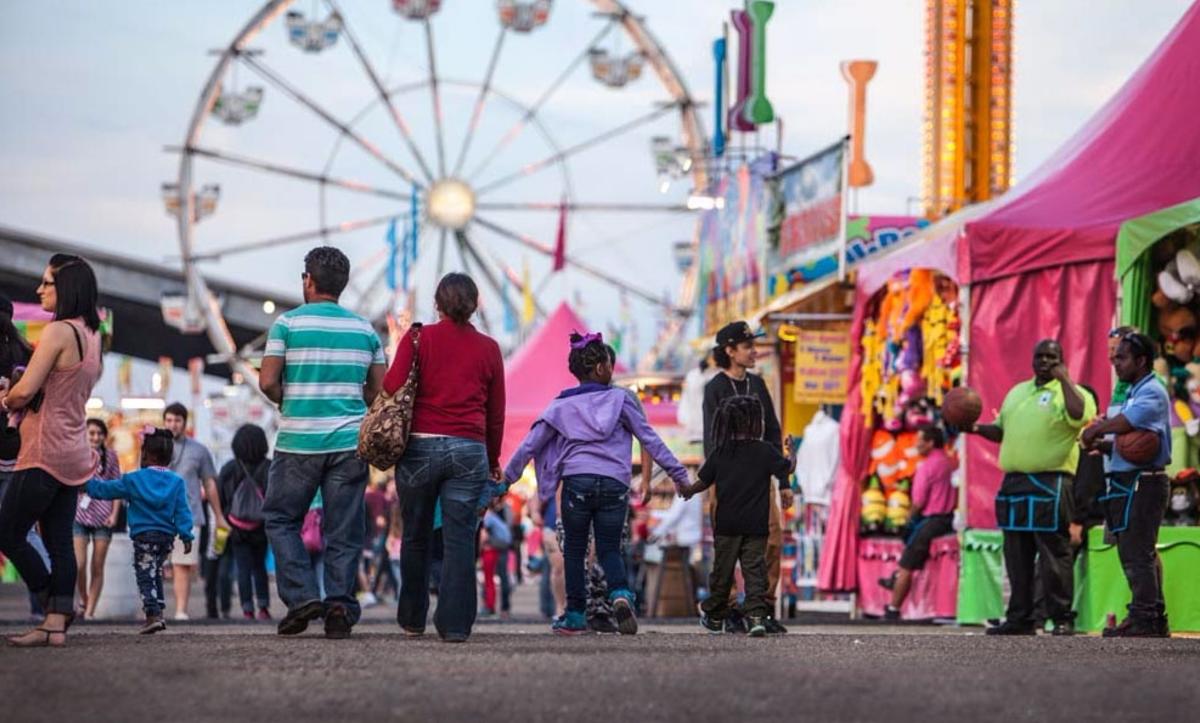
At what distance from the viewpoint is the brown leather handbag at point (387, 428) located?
9422 millimetres

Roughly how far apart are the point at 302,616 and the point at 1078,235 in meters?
6.60

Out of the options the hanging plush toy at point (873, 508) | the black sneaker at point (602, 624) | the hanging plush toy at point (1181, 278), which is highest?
the hanging plush toy at point (1181, 278)

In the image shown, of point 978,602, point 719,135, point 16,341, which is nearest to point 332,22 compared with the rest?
point 719,135

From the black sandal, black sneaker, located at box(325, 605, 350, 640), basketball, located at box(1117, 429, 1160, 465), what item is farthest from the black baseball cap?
the black sandal

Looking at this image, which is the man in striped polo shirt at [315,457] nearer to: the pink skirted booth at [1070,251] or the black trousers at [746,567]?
the black trousers at [746,567]

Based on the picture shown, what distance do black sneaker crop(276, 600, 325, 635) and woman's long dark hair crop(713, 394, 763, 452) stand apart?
265cm

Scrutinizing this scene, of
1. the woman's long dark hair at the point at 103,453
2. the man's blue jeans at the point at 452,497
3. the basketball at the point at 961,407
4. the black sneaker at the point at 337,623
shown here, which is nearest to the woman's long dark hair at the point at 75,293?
the man's blue jeans at the point at 452,497

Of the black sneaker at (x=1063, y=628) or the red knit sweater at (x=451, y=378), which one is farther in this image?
the black sneaker at (x=1063, y=628)

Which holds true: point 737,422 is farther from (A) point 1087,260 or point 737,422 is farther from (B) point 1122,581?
(A) point 1087,260

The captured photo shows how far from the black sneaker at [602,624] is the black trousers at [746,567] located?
564mm

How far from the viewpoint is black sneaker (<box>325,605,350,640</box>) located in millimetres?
9719

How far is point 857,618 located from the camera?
18.4 metres

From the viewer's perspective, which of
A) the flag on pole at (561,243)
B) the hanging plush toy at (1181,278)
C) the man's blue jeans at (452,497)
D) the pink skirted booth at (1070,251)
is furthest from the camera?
the flag on pole at (561,243)

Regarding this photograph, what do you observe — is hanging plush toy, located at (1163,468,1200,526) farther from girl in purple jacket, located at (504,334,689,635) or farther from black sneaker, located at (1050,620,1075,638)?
girl in purple jacket, located at (504,334,689,635)
